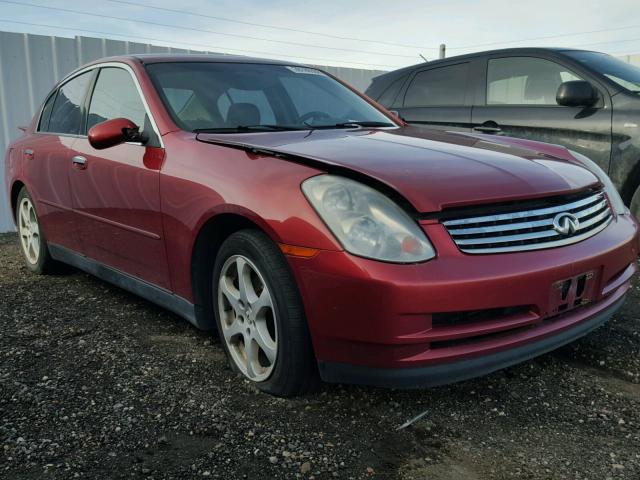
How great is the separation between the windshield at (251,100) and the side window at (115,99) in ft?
0.54

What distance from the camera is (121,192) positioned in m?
3.24

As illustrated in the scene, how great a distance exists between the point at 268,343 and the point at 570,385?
131 centimetres

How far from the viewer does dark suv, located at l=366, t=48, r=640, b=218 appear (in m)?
4.50

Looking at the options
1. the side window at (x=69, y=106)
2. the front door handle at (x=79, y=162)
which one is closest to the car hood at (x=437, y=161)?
the front door handle at (x=79, y=162)

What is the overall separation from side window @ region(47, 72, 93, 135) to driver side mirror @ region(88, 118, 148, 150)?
1028 mm

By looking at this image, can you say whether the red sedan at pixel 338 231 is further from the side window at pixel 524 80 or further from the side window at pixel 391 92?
the side window at pixel 391 92

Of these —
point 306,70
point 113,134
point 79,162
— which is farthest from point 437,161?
point 79,162

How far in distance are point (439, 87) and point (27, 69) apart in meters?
4.93

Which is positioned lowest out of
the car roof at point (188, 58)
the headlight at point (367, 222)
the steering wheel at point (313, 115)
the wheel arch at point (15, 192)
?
the wheel arch at point (15, 192)

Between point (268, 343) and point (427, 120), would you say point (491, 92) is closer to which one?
point (427, 120)

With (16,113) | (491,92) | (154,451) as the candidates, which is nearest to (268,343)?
(154,451)

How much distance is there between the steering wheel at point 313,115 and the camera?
3379 mm

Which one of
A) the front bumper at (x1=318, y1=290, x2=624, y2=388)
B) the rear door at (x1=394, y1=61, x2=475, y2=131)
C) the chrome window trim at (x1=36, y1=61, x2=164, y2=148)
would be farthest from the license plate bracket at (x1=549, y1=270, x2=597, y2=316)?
the rear door at (x1=394, y1=61, x2=475, y2=131)

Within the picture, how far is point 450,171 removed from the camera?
234cm
